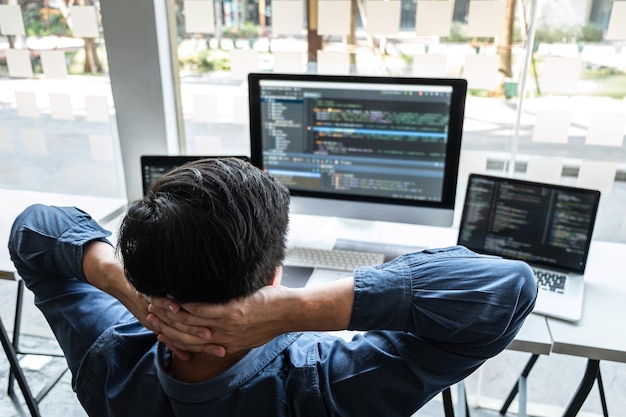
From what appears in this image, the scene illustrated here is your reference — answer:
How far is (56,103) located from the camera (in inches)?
89.8

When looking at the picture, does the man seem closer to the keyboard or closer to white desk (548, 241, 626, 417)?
white desk (548, 241, 626, 417)

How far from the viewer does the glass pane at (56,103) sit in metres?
2.15

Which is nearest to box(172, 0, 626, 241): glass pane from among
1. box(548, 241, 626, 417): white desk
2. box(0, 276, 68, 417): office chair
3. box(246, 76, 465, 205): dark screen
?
box(246, 76, 465, 205): dark screen

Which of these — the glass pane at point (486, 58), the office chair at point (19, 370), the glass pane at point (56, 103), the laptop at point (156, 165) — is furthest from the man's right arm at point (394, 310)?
the glass pane at point (56, 103)

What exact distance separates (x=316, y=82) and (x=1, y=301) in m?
2.18

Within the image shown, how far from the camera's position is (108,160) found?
93.0 inches

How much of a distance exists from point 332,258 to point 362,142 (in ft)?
1.23

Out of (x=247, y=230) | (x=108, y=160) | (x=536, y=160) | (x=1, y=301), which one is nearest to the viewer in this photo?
(x=247, y=230)

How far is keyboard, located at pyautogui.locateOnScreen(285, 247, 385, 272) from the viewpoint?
62.6 inches

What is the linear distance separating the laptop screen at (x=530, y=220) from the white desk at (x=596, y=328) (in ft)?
0.33

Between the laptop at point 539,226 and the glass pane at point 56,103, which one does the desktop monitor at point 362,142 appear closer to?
the laptop at point 539,226

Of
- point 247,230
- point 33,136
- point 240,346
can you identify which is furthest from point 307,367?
point 33,136

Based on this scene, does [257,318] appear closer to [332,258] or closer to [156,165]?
[332,258]

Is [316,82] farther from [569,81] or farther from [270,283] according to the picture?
[270,283]
